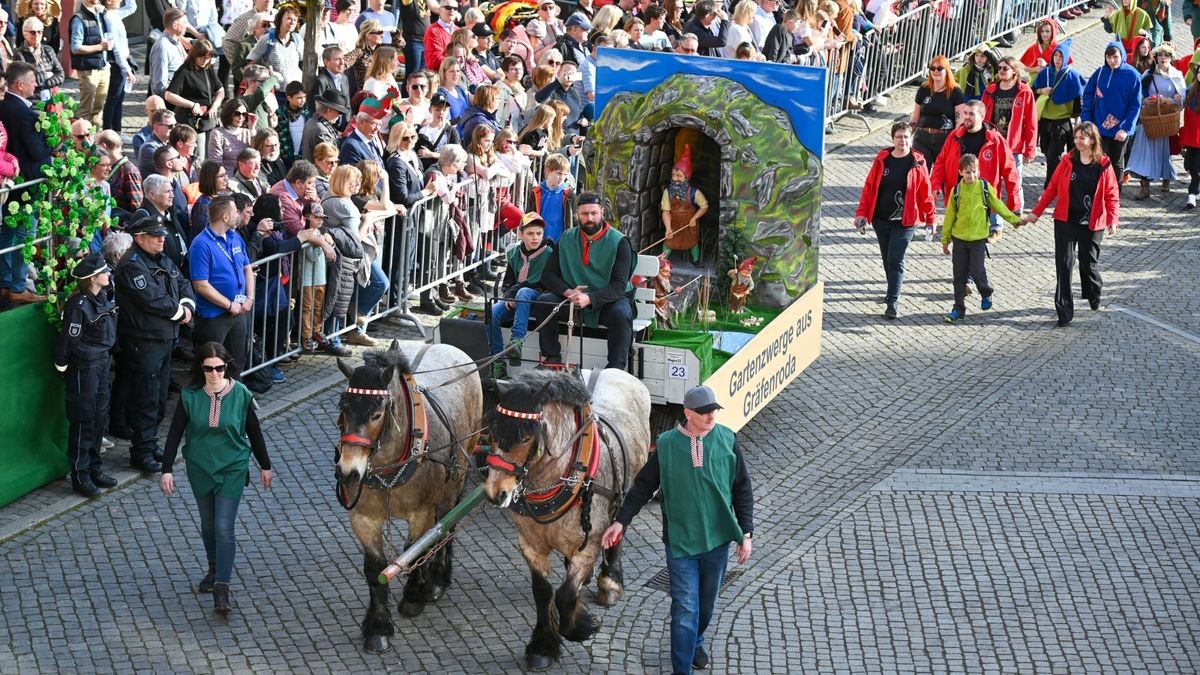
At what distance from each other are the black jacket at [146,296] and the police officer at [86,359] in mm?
235

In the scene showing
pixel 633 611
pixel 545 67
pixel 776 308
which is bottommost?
pixel 633 611

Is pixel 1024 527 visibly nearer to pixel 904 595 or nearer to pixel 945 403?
pixel 904 595

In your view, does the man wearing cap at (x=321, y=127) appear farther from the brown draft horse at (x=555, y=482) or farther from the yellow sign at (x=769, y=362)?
the brown draft horse at (x=555, y=482)

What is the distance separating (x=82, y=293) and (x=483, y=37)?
9895 mm

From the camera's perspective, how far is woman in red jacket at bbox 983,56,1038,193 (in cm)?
2016

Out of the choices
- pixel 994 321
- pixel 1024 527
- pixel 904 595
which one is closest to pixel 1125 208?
pixel 994 321

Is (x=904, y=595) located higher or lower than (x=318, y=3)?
lower

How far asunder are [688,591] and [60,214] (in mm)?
5242

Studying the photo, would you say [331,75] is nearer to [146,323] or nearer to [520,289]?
[146,323]

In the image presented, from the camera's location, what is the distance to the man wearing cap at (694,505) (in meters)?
9.56

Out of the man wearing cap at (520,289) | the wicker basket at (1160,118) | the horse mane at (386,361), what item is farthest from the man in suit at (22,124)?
the wicker basket at (1160,118)

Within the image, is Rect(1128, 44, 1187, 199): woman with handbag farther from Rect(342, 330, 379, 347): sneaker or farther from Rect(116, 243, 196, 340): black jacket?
Rect(116, 243, 196, 340): black jacket

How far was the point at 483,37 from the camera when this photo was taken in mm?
20922

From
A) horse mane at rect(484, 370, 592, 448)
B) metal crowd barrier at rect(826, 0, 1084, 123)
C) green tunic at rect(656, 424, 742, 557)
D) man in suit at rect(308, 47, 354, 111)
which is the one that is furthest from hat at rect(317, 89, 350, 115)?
green tunic at rect(656, 424, 742, 557)
